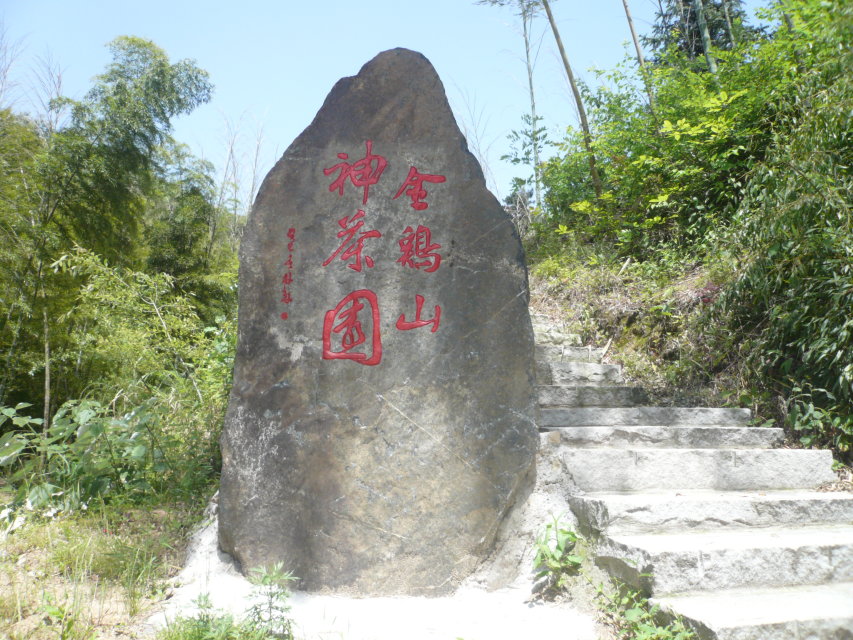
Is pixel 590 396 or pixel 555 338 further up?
pixel 555 338

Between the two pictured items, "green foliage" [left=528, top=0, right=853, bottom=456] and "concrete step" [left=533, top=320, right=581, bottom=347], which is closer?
"green foliage" [left=528, top=0, right=853, bottom=456]

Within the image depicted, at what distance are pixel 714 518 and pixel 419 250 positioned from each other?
1748 millimetres

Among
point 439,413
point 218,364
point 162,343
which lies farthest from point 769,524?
point 162,343

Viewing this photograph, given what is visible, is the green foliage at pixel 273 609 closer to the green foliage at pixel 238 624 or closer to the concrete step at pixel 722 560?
the green foliage at pixel 238 624

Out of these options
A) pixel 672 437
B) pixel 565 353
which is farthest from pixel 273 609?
pixel 565 353

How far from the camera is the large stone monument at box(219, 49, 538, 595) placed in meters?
2.37

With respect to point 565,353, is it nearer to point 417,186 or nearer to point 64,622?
point 417,186

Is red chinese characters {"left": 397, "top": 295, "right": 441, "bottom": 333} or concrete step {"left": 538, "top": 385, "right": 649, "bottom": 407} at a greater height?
red chinese characters {"left": 397, "top": 295, "right": 441, "bottom": 333}

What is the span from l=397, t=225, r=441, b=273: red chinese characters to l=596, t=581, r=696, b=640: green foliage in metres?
1.53

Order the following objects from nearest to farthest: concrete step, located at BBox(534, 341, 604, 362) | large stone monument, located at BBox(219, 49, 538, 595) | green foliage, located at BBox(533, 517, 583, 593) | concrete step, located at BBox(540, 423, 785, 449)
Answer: green foliage, located at BBox(533, 517, 583, 593)
large stone monument, located at BBox(219, 49, 538, 595)
concrete step, located at BBox(540, 423, 785, 449)
concrete step, located at BBox(534, 341, 604, 362)

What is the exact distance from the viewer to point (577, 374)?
4.01 metres

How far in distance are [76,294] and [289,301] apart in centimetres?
426

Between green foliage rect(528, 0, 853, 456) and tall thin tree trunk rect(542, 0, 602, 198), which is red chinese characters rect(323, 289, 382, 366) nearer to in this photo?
green foliage rect(528, 0, 853, 456)

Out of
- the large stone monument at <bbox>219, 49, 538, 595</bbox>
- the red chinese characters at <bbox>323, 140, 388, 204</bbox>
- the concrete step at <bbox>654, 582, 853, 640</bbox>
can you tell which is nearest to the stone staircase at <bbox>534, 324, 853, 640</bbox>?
the concrete step at <bbox>654, 582, 853, 640</bbox>
